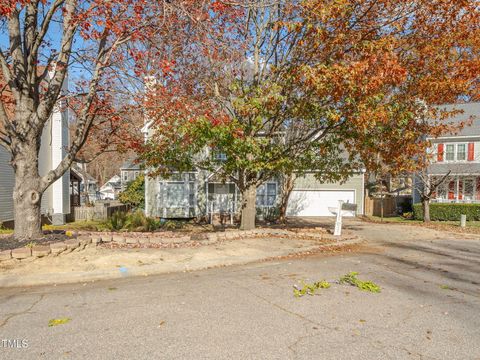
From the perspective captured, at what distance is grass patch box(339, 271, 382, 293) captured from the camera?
20.7ft

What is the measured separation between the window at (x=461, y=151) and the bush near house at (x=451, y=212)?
4785mm

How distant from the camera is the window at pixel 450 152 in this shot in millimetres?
29547

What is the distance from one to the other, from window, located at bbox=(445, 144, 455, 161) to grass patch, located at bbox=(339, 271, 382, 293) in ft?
87.3

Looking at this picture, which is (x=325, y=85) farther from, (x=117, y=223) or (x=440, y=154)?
(x=117, y=223)

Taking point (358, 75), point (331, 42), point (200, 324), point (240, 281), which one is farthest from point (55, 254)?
point (331, 42)

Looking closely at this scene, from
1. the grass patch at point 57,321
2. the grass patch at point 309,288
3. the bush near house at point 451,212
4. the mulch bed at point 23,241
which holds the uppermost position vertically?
the mulch bed at point 23,241

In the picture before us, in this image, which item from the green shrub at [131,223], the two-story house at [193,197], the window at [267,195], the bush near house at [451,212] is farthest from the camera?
the bush near house at [451,212]

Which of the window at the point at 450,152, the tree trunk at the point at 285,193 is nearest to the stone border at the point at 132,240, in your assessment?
the tree trunk at the point at 285,193

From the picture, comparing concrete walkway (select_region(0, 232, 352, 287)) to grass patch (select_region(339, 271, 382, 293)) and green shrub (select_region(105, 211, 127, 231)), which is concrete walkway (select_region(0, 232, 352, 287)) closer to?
grass patch (select_region(339, 271, 382, 293))

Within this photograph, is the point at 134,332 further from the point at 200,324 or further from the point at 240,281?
the point at 240,281

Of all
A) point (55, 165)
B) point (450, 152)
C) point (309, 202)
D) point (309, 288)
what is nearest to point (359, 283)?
point (309, 288)

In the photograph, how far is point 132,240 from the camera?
30.4 feet

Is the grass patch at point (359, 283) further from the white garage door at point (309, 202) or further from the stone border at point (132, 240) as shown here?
the white garage door at point (309, 202)

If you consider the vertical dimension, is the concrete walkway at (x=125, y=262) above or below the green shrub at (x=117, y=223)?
above
